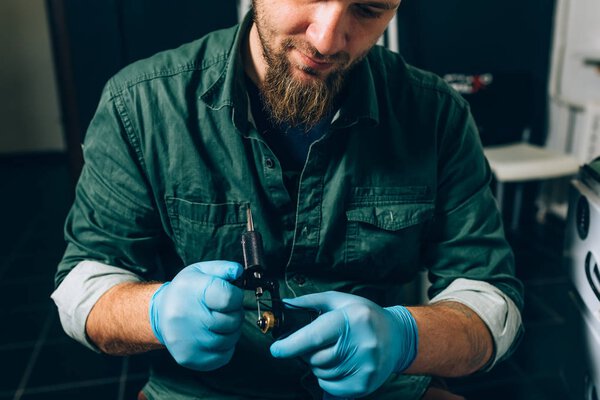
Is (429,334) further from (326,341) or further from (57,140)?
(57,140)

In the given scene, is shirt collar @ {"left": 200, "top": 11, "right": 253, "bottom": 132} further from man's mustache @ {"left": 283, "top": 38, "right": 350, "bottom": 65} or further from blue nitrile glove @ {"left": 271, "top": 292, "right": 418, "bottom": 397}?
blue nitrile glove @ {"left": 271, "top": 292, "right": 418, "bottom": 397}

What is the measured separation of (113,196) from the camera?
0.95 meters

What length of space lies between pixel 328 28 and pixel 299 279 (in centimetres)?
42

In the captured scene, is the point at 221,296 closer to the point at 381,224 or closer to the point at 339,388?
the point at 339,388

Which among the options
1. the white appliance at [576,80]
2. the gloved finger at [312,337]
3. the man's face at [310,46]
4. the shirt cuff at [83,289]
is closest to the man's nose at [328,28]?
the man's face at [310,46]

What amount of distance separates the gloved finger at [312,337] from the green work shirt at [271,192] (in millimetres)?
210

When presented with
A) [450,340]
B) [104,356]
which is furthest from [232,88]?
[104,356]

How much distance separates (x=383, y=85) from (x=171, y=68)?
37 centimetres

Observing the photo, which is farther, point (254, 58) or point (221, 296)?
point (254, 58)

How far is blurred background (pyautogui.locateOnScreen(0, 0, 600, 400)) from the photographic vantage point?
147cm

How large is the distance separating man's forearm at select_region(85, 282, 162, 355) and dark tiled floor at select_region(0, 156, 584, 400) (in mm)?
710

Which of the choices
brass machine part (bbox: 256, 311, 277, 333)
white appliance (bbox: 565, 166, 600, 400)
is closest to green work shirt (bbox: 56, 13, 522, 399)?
white appliance (bbox: 565, 166, 600, 400)

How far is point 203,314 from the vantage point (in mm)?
779

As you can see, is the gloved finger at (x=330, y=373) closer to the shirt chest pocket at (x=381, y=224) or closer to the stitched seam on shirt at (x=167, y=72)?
the shirt chest pocket at (x=381, y=224)
